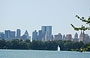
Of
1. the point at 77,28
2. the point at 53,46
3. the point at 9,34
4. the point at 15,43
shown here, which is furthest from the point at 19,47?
the point at 77,28

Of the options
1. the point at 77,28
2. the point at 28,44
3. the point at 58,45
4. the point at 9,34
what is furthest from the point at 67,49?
the point at 77,28

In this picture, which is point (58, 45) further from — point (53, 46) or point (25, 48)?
point (25, 48)

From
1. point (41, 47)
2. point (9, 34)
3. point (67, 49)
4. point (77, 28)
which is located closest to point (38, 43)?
point (41, 47)

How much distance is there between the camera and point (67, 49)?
11488 cm

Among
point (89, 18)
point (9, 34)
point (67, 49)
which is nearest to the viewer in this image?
point (89, 18)

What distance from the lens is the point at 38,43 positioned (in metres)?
120

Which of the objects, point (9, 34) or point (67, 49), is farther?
point (9, 34)

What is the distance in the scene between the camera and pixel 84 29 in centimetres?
1049

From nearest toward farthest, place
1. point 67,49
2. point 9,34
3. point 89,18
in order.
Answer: point 89,18 < point 67,49 < point 9,34

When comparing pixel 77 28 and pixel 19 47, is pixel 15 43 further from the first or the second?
pixel 77 28

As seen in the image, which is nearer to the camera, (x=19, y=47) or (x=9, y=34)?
(x=19, y=47)

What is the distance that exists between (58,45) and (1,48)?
18864 millimetres

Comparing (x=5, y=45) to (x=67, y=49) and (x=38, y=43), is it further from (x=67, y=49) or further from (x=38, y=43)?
(x=67, y=49)

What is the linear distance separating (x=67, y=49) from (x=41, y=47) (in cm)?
947
